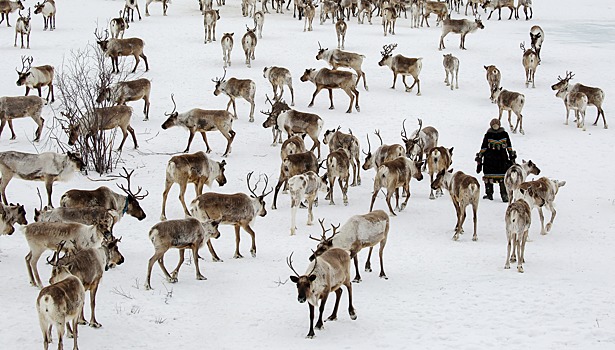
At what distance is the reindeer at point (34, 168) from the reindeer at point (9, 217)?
6.19ft

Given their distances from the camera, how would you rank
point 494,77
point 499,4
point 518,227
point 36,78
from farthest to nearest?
point 499,4 → point 494,77 → point 36,78 → point 518,227

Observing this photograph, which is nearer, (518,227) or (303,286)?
(303,286)

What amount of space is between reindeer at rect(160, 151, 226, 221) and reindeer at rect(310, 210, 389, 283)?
4129 mm

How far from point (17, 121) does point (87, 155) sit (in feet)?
14.8

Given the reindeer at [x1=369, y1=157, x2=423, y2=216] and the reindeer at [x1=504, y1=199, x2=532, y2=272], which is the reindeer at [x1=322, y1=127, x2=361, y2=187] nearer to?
the reindeer at [x1=369, y1=157, x2=423, y2=216]

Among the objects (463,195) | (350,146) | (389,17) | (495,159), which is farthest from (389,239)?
(389,17)

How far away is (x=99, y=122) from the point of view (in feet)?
60.0

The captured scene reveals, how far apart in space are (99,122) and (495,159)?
9.23m

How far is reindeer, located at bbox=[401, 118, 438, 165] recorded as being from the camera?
1812cm

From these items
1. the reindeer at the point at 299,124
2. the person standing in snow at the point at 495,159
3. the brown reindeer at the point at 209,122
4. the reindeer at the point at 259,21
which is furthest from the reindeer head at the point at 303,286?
the reindeer at the point at 259,21

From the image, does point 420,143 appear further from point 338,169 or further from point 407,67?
point 407,67

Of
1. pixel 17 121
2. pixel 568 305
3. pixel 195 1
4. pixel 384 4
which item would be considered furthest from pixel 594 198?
pixel 195 1

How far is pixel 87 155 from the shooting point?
1792 cm

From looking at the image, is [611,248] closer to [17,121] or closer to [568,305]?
[568,305]
